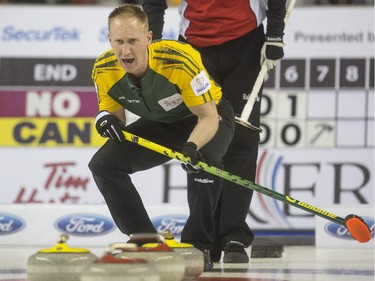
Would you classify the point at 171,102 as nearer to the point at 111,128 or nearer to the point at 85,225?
the point at 111,128

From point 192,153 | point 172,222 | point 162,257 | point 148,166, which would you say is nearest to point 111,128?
point 148,166

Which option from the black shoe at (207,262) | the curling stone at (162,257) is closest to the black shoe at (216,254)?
the black shoe at (207,262)

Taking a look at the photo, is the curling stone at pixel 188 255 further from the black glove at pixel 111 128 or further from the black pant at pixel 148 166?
the black glove at pixel 111 128

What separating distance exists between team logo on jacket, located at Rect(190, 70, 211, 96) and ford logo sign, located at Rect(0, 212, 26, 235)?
2133 mm

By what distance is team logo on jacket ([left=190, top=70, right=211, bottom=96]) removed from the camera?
4660 millimetres

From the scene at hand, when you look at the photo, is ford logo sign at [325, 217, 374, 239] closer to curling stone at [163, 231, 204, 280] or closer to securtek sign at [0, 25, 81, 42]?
securtek sign at [0, 25, 81, 42]

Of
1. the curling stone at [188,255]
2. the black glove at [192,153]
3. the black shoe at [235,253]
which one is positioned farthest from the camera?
the black shoe at [235,253]

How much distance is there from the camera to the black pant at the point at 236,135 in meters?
5.39

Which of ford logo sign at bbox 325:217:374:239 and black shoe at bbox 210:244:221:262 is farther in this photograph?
ford logo sign at bbox 325:217:374:239

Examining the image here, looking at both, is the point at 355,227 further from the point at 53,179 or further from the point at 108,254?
the point at 53,179

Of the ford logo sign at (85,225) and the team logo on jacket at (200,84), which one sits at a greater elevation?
the team logo on jacket at (200,84)

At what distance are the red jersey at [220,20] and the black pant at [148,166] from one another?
55 centimetres

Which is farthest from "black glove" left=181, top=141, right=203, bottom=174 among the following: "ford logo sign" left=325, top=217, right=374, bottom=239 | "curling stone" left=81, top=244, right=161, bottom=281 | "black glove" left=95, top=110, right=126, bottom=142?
"ford logo sign" left=325, top=217, right=374, bottom=239

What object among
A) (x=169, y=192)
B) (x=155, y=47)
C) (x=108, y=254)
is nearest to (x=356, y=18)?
(x=169, y=192)
